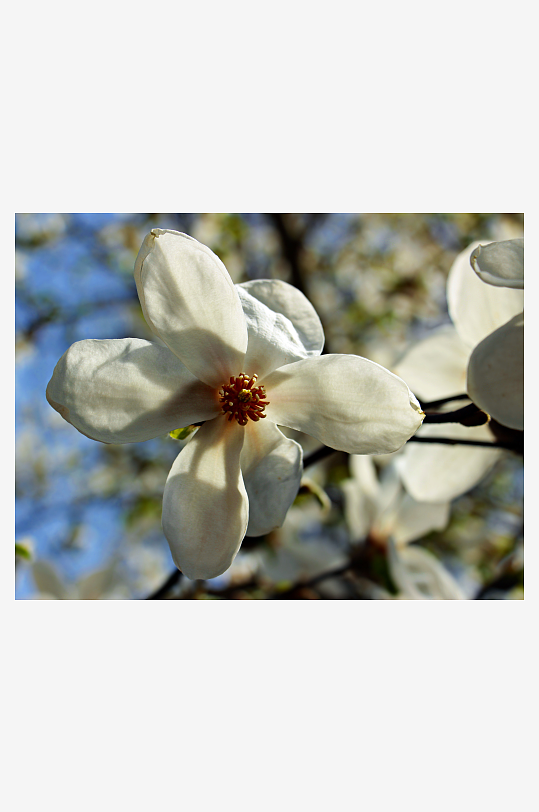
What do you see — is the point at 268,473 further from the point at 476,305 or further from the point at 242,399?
the point at 476,305

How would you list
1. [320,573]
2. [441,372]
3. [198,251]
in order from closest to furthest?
1. [198,251]
2. [441,372]
3. [320,573]

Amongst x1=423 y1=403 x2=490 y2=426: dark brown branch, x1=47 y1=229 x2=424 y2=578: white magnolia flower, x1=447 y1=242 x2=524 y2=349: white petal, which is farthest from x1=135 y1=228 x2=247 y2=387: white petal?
x1=447 y1=242 x2=524 y2=349: white petal

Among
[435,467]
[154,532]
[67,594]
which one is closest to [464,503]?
[154,532]

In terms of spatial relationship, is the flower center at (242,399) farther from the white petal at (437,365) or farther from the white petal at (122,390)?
the white petal at (437,365)

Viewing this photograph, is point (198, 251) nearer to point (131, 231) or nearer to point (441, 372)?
point (441, 372)

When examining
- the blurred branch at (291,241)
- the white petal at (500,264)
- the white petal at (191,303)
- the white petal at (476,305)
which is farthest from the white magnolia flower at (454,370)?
the blurred branch at (291,241)

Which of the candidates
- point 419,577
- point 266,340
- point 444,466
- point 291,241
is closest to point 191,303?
point 266,340

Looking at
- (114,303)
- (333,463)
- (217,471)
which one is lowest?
(217,471)
